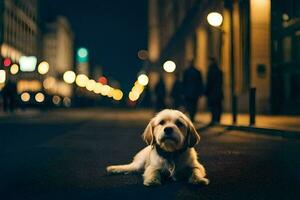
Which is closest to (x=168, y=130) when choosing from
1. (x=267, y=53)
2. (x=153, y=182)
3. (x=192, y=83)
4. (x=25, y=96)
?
(x=153, y=182)

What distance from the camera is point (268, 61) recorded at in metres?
26.5

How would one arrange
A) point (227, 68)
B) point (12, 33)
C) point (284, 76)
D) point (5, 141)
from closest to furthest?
point (5, 141), point (284, 76), point (227, 68), point (12, 33)

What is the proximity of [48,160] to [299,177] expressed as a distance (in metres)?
3.59

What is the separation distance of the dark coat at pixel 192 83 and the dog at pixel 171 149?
41.7 feet

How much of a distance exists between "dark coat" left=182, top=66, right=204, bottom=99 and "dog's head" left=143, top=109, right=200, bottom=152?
1302 cm

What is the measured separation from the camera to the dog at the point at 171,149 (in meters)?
5.07

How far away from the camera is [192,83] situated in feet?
60.4

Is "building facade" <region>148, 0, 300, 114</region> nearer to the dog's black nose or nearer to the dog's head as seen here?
the dog's head

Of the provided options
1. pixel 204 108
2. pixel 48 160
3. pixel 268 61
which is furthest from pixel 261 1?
pixel 48 160

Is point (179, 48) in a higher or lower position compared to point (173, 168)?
higher

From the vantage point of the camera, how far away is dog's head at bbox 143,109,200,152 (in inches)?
197

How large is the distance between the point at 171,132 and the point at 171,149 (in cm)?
26

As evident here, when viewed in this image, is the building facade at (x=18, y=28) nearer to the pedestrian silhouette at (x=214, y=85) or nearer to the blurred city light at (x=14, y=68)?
the blurred city light at (x=14, y=68)

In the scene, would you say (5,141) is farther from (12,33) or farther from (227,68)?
(12,33)
